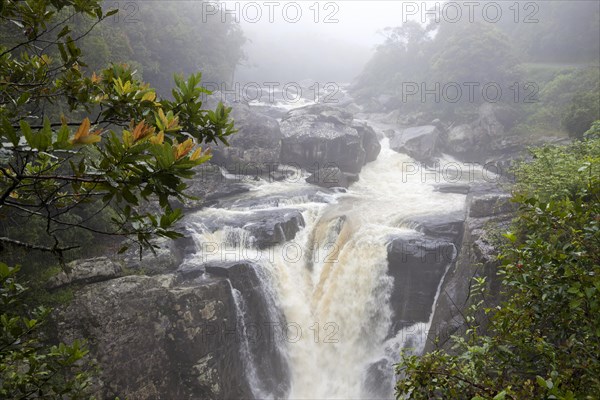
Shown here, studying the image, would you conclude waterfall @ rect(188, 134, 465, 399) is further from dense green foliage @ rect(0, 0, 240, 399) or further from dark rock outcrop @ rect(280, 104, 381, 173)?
dense green foliage @ rect(0, 0, 240, 399)

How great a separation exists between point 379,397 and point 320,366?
86.7 inches

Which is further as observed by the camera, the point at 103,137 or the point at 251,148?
the point at 251,148

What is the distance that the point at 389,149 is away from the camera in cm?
3059

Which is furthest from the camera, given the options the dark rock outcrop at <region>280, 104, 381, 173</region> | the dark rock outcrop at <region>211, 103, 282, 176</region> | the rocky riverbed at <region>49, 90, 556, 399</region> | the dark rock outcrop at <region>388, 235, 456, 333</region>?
the dark rock outcrop at <region>280, 104, 381, 173</region>

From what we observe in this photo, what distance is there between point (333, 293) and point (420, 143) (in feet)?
63.6

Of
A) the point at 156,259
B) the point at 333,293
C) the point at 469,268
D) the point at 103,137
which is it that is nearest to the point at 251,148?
the point at 156,259

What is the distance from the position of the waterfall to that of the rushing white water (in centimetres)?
3

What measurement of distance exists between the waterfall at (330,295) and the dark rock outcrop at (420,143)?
1241 cm

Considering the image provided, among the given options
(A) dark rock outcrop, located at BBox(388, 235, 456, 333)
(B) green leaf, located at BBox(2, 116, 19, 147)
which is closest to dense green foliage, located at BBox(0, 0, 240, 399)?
(B) green leaf, located at BBox(2, 116, 19, 147)

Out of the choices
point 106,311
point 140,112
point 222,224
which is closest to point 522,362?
point 140,112

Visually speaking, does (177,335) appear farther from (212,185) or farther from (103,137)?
(212,185)

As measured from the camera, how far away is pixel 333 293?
536 inches

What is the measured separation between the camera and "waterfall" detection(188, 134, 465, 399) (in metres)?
12.5

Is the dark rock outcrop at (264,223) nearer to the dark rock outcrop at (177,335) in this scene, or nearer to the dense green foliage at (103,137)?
the dark rock outcrop at (177,335)
